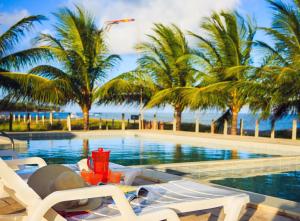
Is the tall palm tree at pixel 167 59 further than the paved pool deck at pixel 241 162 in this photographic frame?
Yes

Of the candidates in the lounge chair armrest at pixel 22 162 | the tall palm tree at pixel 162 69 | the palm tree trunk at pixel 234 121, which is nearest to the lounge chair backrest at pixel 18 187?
the lounge chair armrest at pixel 22 162

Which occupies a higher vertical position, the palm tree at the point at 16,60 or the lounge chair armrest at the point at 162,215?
the palm tree at the point at 16,60

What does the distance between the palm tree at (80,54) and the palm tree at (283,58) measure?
22.0ft

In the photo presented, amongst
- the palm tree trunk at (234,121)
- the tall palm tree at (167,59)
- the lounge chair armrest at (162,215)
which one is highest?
the tall palm tree at (167,59)

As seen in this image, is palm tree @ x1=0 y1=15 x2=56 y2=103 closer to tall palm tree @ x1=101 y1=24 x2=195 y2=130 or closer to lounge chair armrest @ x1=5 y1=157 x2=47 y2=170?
tall palm tree @ x1=101 y1=24 x2=195 y2=130

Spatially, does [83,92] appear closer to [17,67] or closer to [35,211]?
[17,67]

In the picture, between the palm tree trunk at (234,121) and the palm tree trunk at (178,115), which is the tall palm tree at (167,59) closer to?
the palm tree trunk at (178,115)

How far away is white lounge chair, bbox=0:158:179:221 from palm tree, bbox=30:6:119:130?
13.8m

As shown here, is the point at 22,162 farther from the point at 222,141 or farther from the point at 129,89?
the point at 129,89

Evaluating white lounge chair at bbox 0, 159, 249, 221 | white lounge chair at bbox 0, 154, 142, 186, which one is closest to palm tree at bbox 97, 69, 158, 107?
white lounge chair at bbox 0, 154, 142, 186

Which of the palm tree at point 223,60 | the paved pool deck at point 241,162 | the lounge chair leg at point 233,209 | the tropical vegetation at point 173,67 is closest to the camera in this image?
the lounge chair leg at point 233,209

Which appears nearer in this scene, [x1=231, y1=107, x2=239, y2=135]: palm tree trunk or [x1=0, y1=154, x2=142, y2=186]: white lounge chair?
[x1=0, y1=154, x2=142, y2=186]: white lounge chair

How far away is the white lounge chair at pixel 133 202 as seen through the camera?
2.10 m

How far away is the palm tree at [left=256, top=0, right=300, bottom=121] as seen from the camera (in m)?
12.4
